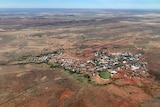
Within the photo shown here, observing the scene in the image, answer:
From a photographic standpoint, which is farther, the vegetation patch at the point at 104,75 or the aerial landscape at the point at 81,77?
the vegetation patch at the point at 104,75

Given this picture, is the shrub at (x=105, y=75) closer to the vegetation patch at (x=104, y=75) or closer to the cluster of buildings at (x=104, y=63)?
the vegetation patch at (x=104, y=75)

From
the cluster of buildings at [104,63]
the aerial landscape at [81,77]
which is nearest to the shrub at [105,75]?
the aerial landscape at [81,77]

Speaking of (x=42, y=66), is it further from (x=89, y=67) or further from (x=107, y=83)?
(x=107, y=83)

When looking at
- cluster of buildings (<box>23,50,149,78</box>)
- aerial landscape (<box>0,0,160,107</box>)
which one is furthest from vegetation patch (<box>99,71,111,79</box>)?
cluster of buildings (<box>23,50,149,78</box>)

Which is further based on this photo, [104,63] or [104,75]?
[104,63]

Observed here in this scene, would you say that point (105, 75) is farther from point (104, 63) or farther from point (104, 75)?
point (104, 63)

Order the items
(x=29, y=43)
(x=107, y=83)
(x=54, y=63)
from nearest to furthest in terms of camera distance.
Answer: (x=107, y=83) < (x=54, y=63) < (x=29, y=43)

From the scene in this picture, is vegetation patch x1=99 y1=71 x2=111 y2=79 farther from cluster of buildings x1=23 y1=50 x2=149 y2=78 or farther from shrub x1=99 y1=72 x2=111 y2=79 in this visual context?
cluster of buildings x1=23 y1=50 x2=149 y2=78

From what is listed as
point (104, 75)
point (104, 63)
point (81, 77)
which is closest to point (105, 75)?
point (104, 75)

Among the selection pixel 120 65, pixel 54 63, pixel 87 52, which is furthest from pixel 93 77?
pixel 87 52
